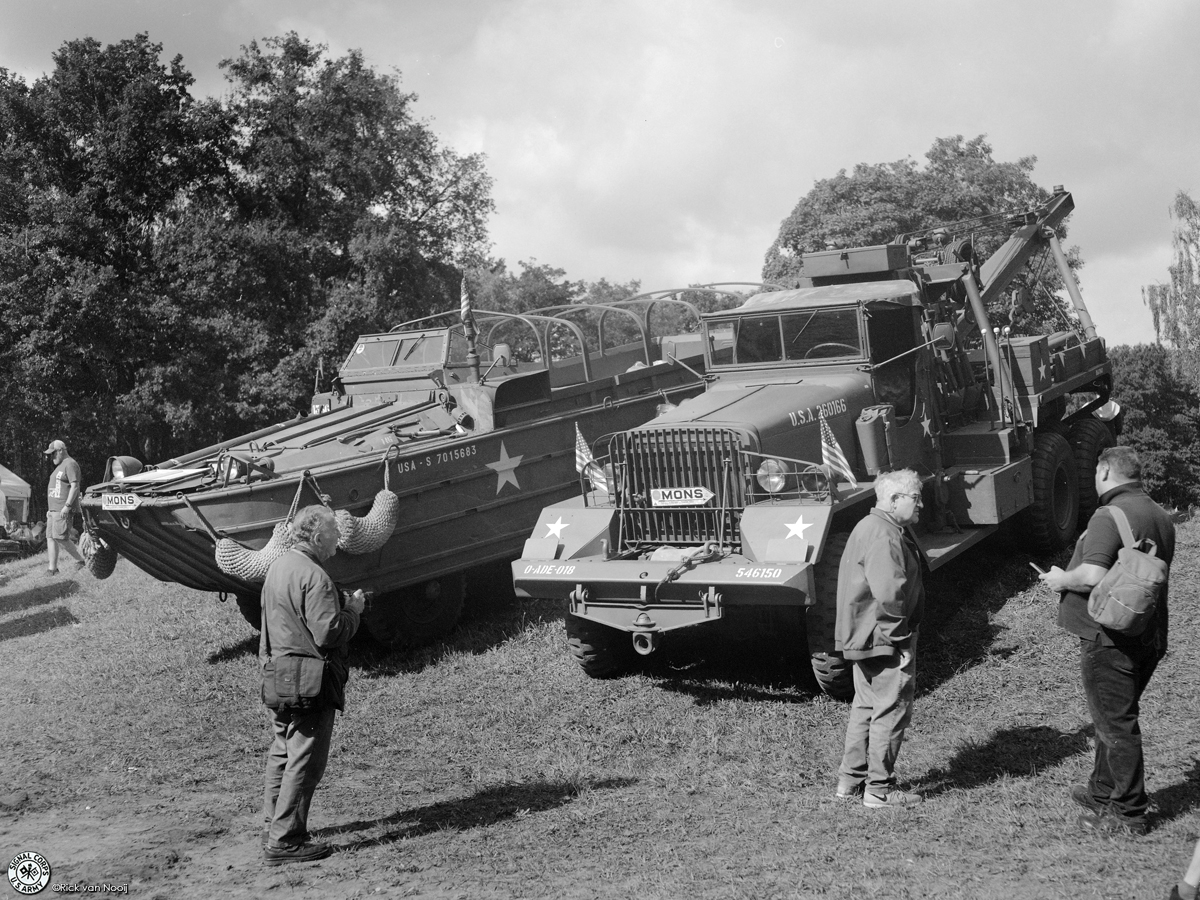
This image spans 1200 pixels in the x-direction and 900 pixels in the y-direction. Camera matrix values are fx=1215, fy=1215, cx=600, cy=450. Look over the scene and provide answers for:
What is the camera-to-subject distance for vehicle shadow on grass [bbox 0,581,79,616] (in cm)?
1362

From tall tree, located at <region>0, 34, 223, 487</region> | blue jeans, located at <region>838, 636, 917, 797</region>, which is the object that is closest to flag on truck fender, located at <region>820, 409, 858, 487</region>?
blue jeans, located at <region>838, 636, 917, 797</region>

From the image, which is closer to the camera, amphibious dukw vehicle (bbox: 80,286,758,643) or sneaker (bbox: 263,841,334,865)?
sneaker (bbox: 263,841,334,865)

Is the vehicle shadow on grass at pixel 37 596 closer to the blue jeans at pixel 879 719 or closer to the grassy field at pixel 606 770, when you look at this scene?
the grassy field at pixel 606 770

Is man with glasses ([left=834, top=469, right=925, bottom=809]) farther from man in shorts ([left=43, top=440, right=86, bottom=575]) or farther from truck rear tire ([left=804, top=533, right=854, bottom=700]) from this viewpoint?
man in shorts ([left=43, top=440, right=86, bottom=575])

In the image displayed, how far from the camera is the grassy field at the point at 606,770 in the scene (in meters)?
5.21

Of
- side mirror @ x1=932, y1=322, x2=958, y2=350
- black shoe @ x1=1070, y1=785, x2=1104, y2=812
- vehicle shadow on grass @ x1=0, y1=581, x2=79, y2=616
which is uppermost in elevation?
side mirror @ x1=932, y1=322, x2=958, y2=350

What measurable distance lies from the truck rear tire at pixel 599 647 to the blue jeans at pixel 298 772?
2713 millimetres

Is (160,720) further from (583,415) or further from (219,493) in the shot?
(583,415)

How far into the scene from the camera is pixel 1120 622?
16.8 ft

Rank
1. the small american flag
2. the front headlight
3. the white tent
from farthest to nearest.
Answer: the white tent → the small american flag → the front headlight

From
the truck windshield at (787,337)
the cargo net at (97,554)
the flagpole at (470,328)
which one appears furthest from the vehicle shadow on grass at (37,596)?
the truck windshield at (787,337)

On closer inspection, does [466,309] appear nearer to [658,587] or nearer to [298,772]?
[658,587]

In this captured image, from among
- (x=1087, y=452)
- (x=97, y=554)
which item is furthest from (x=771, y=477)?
(x=97, y=554)

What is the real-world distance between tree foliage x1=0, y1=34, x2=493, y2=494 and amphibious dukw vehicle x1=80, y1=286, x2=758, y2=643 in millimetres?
9630
